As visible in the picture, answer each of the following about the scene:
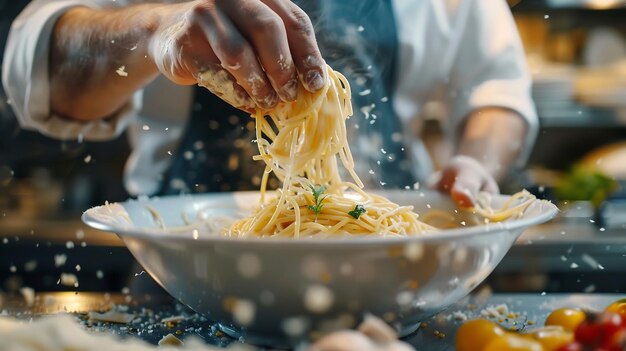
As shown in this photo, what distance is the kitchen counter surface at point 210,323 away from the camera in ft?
2.87

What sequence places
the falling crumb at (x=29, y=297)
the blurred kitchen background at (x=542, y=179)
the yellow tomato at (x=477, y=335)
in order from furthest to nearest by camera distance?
the blurred kitchen background at (x=542, y=179)
the falling crumb at (x=29, y=297)
the yellow tomato at (x=477, y=335)

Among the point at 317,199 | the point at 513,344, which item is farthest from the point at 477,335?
the point at 317,199

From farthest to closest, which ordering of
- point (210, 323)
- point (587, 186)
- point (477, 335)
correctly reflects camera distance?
point (587, 186), point (210, 323), point (477, 335)

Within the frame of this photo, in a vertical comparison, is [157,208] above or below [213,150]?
above

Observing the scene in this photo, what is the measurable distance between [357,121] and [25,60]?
710mm

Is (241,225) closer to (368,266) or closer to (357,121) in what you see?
(368,266)

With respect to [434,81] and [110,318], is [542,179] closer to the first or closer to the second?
[434,81]

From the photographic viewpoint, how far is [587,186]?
2.44m

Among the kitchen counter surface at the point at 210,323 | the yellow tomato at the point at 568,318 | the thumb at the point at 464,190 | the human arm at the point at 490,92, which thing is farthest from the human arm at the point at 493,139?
the yellow tomato at the point at 568,318

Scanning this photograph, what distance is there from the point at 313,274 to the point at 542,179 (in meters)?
2.22

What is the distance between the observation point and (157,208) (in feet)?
3.40

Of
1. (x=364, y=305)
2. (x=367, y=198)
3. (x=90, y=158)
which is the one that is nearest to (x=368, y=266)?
(x=364, y=305)

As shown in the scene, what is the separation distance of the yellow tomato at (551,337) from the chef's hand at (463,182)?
38 centimetres

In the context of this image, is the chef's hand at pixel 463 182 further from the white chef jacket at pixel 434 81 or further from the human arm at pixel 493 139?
the white chef jacket at pixel 434 81
